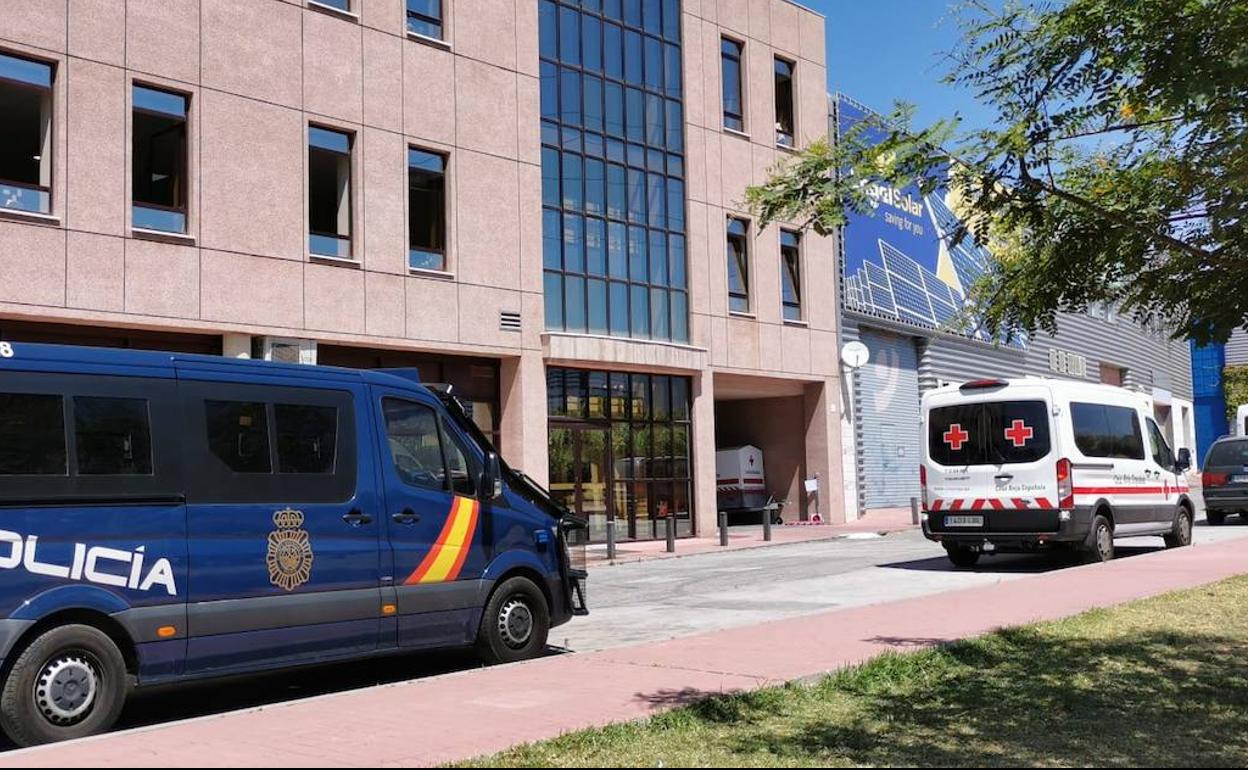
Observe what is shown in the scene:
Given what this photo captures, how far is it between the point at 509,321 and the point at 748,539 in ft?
23.8

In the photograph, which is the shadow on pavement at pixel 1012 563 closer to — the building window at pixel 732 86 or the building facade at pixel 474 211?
the building facade at pixel 474 211

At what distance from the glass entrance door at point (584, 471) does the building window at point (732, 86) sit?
8.66 m

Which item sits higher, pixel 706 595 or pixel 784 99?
pixel 784 99

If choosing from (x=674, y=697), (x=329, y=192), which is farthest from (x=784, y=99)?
(x=674, y=697)

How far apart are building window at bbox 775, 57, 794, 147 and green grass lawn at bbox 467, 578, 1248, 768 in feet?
72.6

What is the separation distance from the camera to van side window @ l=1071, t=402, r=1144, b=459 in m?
16.4

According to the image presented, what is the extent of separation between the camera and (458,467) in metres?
9.47

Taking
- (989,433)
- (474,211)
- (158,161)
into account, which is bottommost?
(989,433)

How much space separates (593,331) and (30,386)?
58.0 ft

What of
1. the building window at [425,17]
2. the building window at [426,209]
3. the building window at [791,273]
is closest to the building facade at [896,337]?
the building window at [791,273]

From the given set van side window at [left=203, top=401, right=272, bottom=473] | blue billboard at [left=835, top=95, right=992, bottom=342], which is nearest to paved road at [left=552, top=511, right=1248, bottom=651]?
van side window at [left=203, top=401, right=272, bottom=473]

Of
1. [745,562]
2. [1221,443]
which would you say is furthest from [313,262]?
[1221,443]

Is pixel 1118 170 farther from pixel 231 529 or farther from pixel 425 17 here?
pixel 425 17

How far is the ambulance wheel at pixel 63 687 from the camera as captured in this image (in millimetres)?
6820
